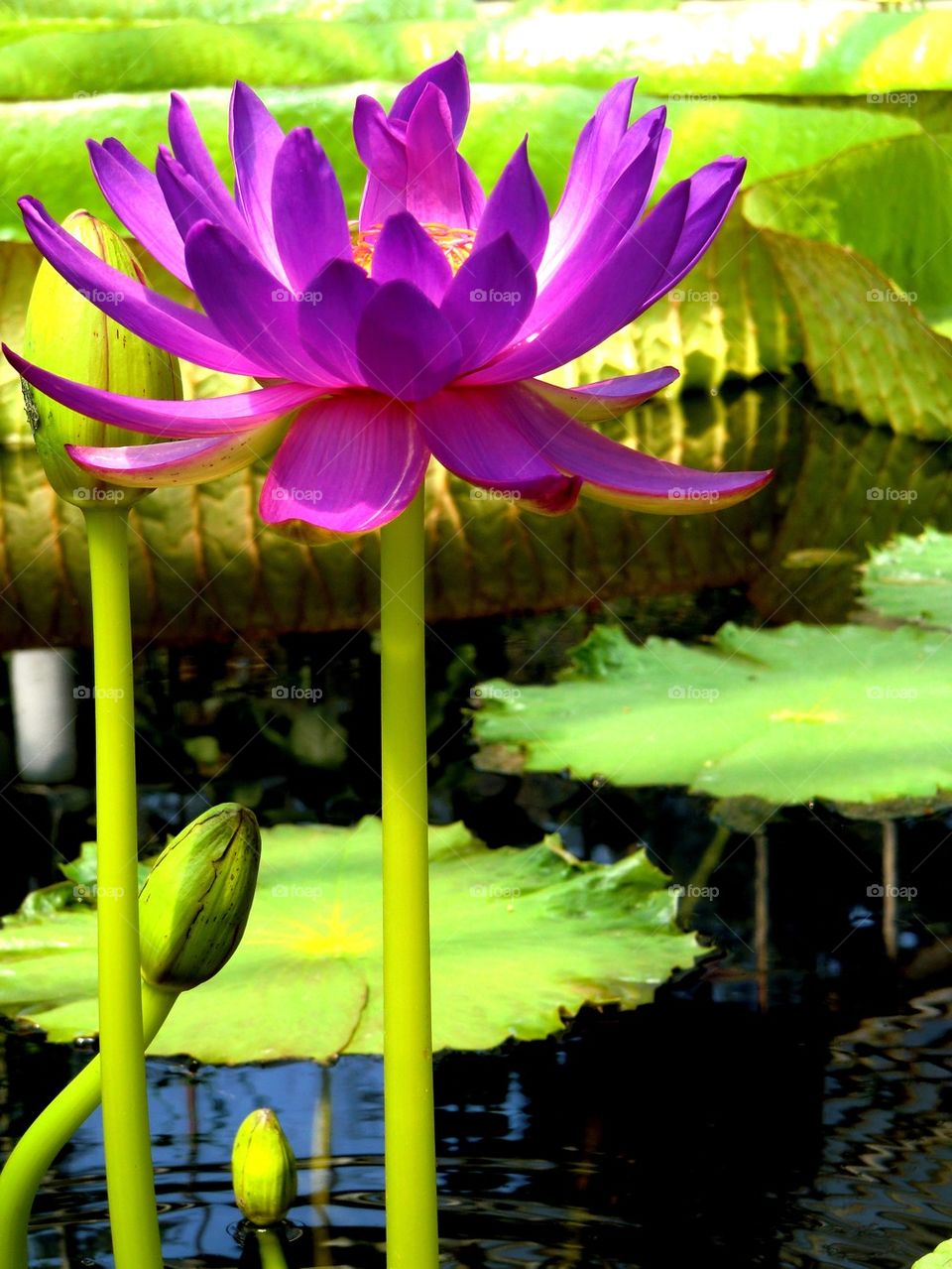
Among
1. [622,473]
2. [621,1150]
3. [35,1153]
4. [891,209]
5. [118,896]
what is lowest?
[621,1150]

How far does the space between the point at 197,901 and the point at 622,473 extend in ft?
0.84

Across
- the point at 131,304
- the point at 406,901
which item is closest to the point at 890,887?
the point at 406,901

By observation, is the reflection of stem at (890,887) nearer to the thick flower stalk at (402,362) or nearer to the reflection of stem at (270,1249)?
the reflection of stem at (270,1249)

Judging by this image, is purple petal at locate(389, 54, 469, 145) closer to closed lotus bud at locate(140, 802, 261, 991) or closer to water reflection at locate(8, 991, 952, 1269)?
closed lotus bud at locate(140, 802, 261, 991)

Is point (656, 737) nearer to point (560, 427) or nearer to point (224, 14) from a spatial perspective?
point (560, 427)

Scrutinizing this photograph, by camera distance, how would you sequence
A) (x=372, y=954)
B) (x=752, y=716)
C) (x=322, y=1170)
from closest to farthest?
(x=322, y=1170) < (x=372, y=954) < (x=752, y=716)

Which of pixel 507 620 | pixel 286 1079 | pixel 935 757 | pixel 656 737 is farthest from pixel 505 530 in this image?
pixel 286 1079

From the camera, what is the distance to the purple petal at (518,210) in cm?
47

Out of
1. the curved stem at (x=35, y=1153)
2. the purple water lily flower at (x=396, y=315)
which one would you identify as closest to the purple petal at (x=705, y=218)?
the purple water lily flower at (x=396, y=315)

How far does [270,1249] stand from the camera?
667mm

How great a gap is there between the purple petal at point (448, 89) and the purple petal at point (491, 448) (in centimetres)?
13

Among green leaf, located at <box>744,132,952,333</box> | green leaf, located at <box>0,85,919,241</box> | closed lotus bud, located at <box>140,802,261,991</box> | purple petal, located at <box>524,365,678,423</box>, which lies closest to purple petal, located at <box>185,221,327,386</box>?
purple petal, located at <box>524,365,678,423</box>

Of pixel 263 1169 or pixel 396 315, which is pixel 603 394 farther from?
pixel 263 1169

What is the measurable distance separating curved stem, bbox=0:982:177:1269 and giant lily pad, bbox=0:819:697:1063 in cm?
37
